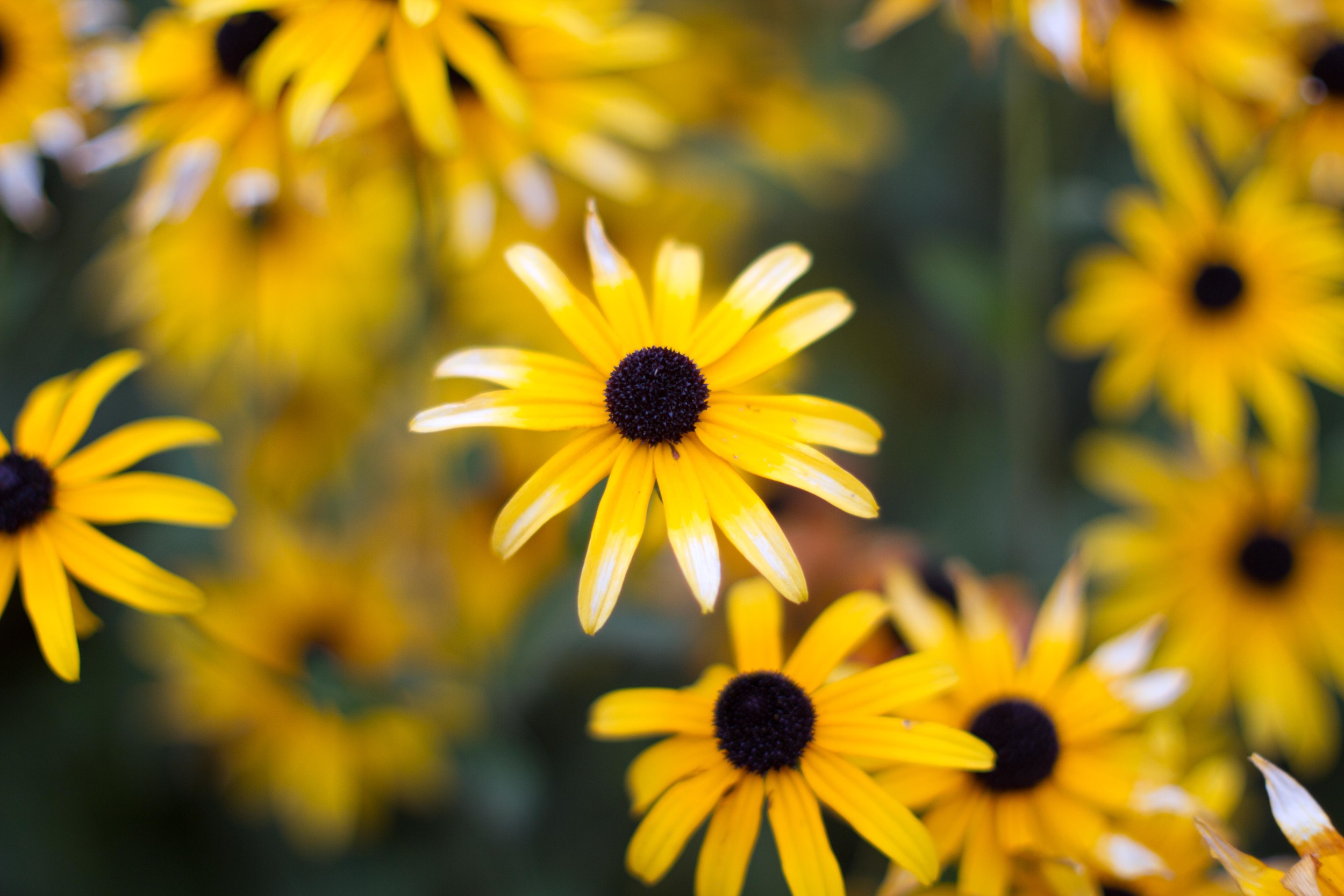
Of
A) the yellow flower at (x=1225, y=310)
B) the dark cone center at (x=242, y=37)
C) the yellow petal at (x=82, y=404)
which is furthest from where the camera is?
the yellow flower at (x=1225, y=310)

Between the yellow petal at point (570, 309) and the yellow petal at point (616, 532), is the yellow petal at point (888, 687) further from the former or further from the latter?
the yellow petal at point (570, 309)

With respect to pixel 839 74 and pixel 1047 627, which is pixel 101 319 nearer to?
pixel 839 74

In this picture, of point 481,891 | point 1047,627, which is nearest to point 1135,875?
point 1047,627

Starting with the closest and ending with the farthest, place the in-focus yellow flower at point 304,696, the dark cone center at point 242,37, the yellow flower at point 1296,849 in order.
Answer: the yellow flower at point 1296,849
the dark cone center at point 242,37
the in-focus yellow flower at point 304,696

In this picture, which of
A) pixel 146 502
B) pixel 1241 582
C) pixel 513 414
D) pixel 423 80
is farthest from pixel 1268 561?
pixel 146 502

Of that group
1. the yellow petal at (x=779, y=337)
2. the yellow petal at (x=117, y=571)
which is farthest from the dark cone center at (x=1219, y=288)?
the yellow petal at (x=117, y=571)

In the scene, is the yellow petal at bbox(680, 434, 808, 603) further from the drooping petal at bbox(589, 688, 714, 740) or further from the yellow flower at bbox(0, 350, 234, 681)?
the yellow flower at bbox(0, 350, 234, 681)

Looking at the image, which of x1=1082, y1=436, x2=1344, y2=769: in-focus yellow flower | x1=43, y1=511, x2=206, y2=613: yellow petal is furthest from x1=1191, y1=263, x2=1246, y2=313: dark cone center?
x1=43, y1=511, x2=206, y2=613: yellow petal
